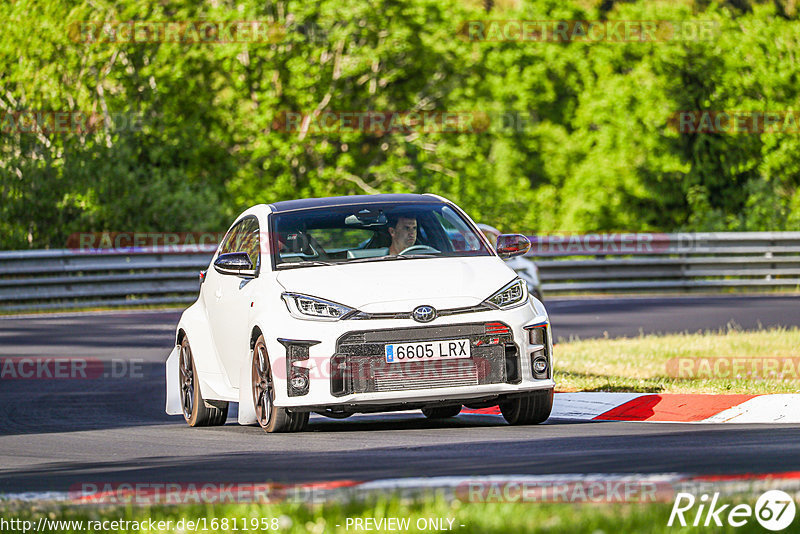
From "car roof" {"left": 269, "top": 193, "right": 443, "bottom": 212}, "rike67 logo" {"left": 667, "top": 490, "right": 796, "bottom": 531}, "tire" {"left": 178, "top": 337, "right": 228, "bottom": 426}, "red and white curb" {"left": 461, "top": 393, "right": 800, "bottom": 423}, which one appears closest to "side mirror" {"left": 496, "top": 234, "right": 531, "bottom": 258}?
"car roof" {"left": 269, "top": 193, "right": 443, "bottom": 212}

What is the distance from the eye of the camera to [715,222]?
39.3m

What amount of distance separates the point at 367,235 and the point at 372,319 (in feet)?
4.40

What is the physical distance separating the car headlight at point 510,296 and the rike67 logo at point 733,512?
384cm

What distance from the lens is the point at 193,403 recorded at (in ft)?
37.1

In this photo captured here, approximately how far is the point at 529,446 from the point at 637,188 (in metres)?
46.9

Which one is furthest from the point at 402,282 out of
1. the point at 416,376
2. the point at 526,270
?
the point at 526,270

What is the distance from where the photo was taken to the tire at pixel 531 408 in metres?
9.89

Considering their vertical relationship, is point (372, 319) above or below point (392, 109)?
Result: below

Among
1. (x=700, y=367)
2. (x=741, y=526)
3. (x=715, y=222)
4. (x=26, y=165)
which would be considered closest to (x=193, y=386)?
(x=700, y=367)

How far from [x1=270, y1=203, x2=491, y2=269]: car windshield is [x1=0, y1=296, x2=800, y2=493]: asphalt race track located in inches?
46.0

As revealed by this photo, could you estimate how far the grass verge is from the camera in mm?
12062

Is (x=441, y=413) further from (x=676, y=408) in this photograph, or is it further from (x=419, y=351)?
(x=419, y=351)

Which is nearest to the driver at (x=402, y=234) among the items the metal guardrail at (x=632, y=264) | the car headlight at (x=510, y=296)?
the car headlight at (x=510, y=296)

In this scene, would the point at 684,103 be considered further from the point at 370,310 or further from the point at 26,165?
the point at 370,310
